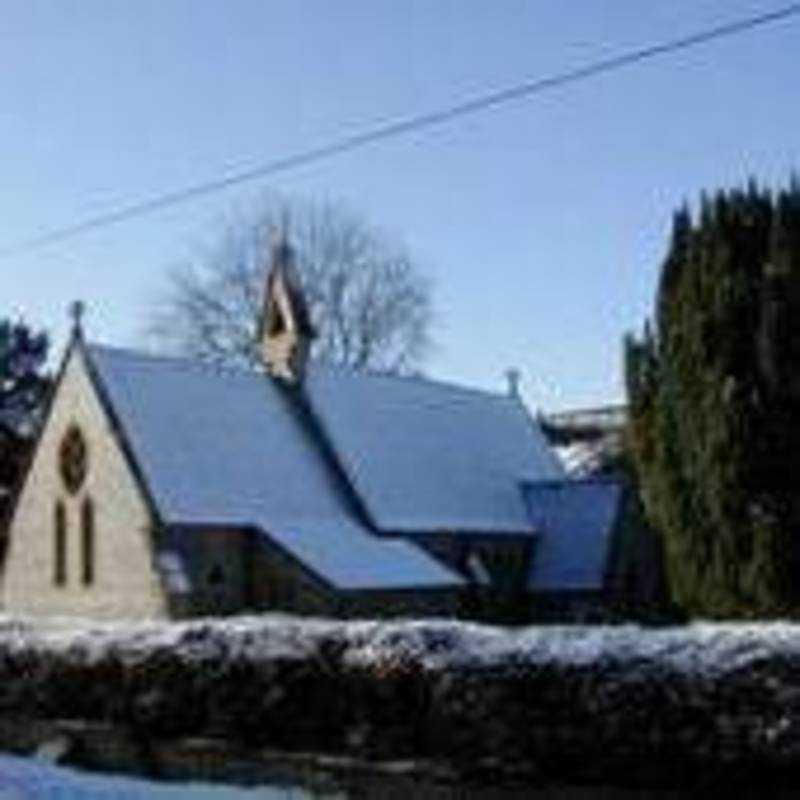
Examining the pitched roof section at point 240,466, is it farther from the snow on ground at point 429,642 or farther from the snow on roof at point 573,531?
the snow on ground at point 429,642

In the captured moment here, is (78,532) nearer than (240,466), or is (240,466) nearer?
(78,532)

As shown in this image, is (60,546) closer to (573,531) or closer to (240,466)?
(240,466)

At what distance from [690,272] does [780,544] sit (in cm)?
458

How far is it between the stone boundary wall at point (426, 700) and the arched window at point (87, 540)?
19.4 metres

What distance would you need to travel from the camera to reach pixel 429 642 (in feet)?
72.0

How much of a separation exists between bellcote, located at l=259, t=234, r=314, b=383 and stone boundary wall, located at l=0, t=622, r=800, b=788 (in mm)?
27724

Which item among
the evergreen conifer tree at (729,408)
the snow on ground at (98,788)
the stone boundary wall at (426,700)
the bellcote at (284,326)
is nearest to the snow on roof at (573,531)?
the bellcote at (284,326)

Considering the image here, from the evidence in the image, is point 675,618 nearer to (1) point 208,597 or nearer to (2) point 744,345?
(1) point 208,597

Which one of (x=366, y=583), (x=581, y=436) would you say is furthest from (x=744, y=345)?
(x=581, y=436)

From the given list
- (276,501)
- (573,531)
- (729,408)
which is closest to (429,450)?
(573,531)

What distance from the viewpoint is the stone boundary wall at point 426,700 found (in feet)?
61.1

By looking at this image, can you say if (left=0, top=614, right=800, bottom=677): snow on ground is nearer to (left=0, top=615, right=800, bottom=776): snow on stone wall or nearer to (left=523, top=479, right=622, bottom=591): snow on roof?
(left=0, top=615, right=800, bottom=776): snow on stone wall

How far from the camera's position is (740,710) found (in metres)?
18.5

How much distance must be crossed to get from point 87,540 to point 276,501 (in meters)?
4.64
